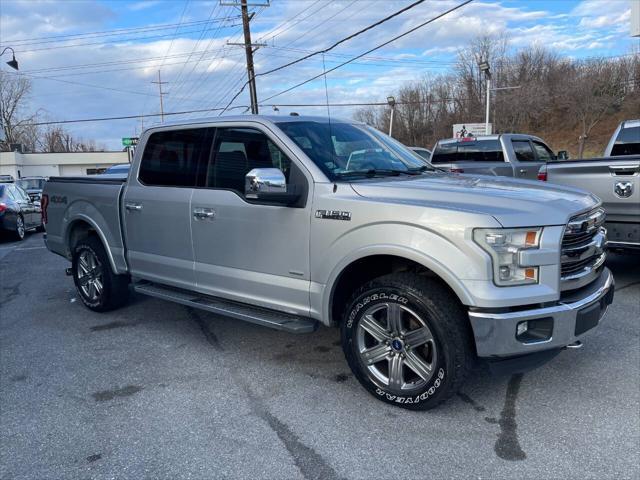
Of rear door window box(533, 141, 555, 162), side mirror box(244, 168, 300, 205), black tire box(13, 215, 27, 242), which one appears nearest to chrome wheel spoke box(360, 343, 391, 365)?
side mirror box(244, 168, 300, 205)

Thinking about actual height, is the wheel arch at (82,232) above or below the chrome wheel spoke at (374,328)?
above

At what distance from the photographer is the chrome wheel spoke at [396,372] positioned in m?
3.66

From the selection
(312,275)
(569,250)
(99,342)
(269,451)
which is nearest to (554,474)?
(569,250)

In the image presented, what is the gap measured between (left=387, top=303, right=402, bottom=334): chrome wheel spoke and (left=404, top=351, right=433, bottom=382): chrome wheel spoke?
0.60 feet

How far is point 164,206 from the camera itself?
16.5 ft

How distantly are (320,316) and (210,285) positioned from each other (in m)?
1.23

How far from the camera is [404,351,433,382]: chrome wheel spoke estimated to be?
351 centimetres

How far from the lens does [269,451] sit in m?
3.22

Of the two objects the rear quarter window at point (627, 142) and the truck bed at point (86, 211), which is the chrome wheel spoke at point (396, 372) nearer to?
the truck bed at point (86, 211)

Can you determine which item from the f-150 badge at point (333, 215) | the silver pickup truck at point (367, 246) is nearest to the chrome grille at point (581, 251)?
the silver pickup truck at point (367, 246)

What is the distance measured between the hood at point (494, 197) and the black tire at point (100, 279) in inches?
133

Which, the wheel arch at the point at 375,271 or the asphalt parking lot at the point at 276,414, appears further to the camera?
the wheel arch at the point at 375,271

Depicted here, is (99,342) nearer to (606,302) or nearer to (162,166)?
(162,166)

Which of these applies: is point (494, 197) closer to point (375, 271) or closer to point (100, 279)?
point (375, 271)
